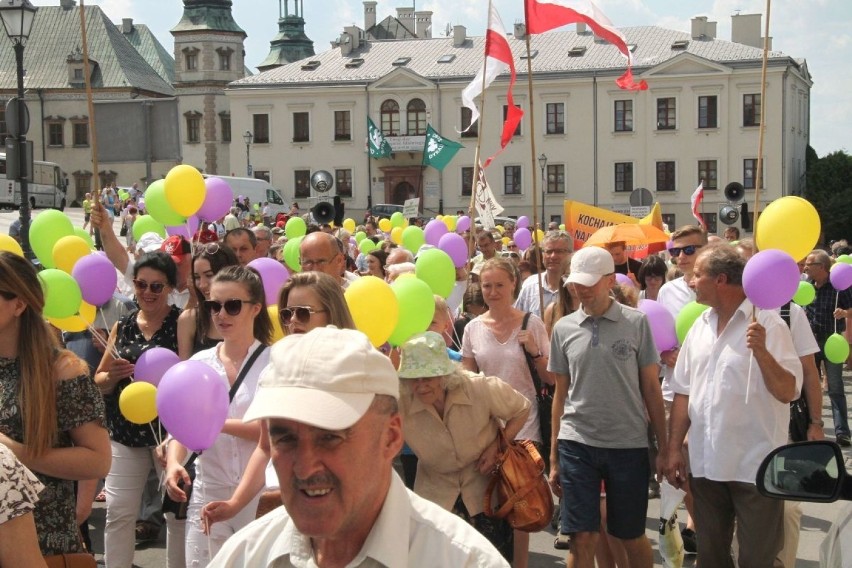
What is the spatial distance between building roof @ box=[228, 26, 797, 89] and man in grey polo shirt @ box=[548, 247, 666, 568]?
53168 mm

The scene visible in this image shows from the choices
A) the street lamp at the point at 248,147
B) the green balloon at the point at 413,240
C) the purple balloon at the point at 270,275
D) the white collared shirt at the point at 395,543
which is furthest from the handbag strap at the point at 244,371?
the street lamp at the point at 248,147

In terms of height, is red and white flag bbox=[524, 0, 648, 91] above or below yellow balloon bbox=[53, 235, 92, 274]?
above

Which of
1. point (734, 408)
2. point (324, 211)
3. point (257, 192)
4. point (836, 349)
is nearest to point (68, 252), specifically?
point (734, 408)

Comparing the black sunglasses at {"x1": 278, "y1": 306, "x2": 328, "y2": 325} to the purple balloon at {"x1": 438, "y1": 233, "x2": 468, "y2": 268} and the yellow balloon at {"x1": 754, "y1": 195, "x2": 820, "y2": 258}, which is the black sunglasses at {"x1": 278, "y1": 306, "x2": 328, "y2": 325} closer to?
the yellow balloon at {"x1": 754, "y1": 195, "x2": 820, "y2": 258}

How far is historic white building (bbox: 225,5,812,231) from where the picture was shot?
57.7 m

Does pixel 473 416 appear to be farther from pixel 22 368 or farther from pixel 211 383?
pixel 22 368

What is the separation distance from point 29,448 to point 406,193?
59.0m

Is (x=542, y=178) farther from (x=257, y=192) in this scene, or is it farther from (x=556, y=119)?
(x=257, y=192)

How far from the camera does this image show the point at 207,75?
79312 millimetres

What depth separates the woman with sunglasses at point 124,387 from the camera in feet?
18.8

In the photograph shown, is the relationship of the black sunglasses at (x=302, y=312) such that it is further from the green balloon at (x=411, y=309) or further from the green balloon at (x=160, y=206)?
the green balloon at (x=160, y=206)

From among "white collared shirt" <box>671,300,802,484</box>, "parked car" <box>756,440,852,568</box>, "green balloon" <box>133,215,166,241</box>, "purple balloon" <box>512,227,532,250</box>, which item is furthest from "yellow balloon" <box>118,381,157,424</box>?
"purple balloon" <box>512,227,532,250</box>

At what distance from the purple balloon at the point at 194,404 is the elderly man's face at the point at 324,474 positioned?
231cm

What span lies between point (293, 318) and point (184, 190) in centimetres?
366
